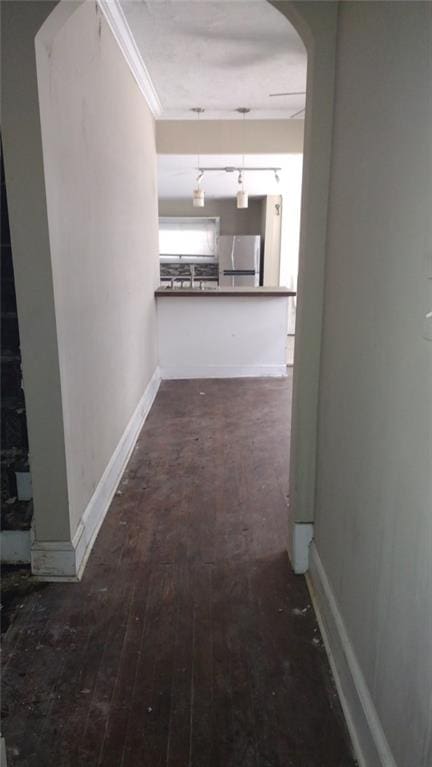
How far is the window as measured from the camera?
8828 millimetres

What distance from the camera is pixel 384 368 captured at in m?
1.09

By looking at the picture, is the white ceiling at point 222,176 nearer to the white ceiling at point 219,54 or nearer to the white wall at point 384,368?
the white ceiling at point 219,54

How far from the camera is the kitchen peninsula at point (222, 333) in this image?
4.70 m

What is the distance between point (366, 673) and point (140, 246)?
326 cm

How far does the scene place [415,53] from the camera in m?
0.94

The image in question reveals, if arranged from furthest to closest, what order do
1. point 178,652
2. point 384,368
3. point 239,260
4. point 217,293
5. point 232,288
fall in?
point 239,260
point 232,288
point 217,293
point 178,652
point 384,368

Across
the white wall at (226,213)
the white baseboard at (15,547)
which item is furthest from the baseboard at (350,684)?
the white wall at (226,213)

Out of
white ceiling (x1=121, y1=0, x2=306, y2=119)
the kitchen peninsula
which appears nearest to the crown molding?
white ceiling (x1=121, y1=0, x2=306, y2=119)

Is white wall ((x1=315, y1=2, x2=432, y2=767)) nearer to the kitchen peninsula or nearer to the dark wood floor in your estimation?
the dark wood floor

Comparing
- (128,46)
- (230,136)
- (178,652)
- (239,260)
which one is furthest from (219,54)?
(239,260)

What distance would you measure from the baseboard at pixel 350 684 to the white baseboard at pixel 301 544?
124 millimetres

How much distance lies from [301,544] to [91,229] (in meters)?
1.64

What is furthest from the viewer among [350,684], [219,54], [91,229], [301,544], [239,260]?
[239,260]

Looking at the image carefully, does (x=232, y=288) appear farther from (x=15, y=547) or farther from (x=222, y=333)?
(x=15, y=547)
